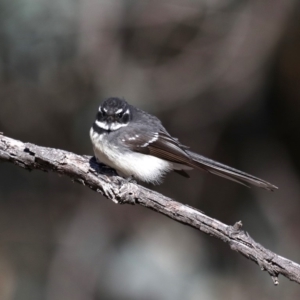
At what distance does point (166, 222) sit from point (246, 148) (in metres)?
1.97

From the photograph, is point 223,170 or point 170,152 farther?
point 170,152

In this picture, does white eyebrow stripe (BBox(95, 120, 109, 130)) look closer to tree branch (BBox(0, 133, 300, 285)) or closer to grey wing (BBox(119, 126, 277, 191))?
grey wing (BBox(119, 126, 277, 191))

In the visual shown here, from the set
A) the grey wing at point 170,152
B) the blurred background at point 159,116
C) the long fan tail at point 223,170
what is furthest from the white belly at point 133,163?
the blurred background at point 159,116

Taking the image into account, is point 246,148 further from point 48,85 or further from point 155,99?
point 48,85

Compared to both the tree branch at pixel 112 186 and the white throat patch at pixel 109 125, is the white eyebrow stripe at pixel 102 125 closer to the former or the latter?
the white throat patch at pixel 109 125

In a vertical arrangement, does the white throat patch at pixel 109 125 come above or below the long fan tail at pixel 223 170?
above

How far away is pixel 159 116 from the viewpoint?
9102 millimetres

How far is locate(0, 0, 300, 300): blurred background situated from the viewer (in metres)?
8.45

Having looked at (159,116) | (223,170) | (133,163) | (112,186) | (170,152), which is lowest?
(112,186)

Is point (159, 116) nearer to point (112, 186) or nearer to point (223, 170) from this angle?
point (223, 170)

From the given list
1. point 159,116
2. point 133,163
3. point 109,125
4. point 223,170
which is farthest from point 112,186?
point 159,116

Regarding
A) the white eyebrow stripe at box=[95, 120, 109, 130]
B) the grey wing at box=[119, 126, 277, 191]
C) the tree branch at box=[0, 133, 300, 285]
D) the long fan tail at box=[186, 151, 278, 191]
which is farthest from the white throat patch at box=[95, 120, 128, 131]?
the long fan tail at box=[186, 151, 278, 191]

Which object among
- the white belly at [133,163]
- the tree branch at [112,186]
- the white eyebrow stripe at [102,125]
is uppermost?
the white eyebrow stripe at [102,125]

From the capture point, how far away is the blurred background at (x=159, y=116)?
8.45 m
